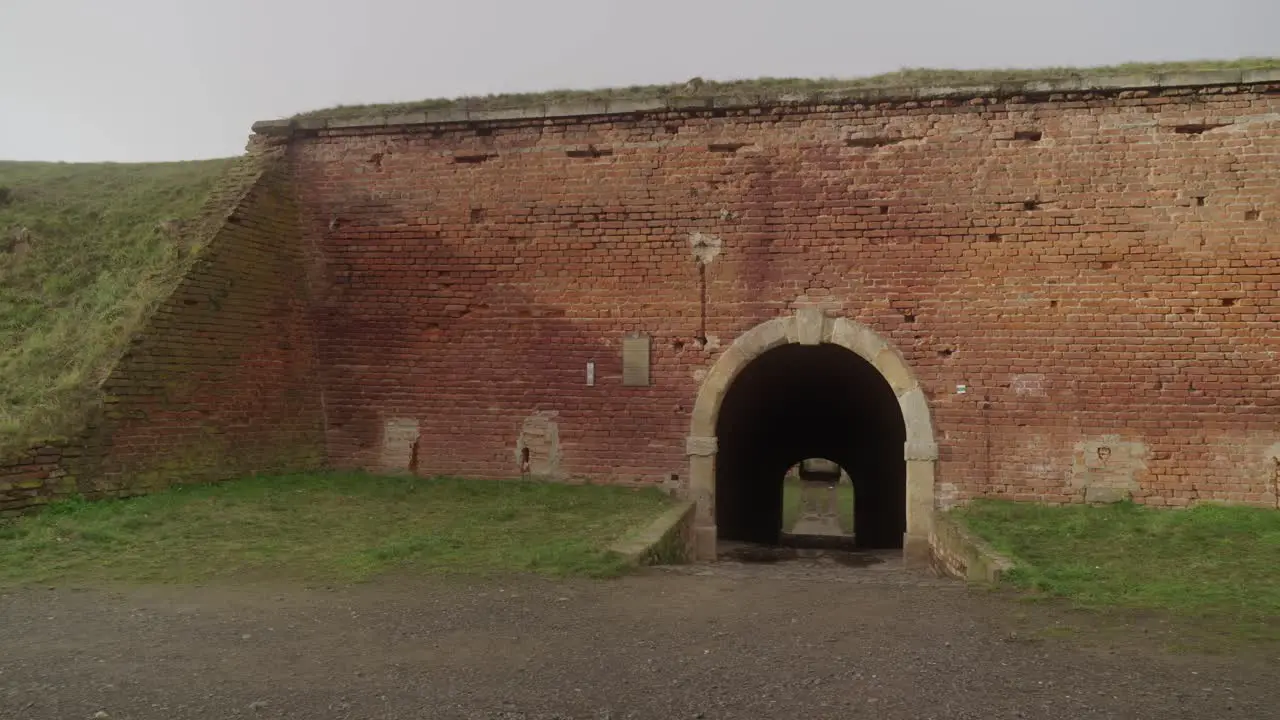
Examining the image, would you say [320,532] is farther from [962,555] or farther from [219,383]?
[962,555]

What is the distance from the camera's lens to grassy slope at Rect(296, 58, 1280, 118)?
990 cm

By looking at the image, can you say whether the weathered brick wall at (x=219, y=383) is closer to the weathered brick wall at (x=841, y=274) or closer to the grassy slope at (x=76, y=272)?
the grassy slope at (x=76, y=272)

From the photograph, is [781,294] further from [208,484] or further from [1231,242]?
[208,484]

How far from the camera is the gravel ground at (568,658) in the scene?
3.97 metres

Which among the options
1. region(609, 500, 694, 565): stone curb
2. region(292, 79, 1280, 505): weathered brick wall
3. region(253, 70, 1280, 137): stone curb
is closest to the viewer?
region(609, 500, 694, 565): stone curb

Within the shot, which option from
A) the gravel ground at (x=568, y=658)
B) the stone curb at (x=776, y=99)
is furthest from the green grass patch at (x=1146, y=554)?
the stone curb at (x=776, y=99)

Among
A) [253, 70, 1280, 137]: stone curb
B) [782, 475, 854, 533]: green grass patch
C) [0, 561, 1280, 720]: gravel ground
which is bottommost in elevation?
[782, 475, 854, 533]: green grass patch

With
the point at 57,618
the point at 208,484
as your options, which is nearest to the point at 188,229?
the point at 208,484

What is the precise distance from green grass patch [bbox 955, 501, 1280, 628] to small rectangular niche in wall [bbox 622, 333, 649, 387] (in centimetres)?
385

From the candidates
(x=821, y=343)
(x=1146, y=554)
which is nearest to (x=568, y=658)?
(x=1146, y=554)

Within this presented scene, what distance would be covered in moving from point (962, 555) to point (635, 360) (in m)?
4.25

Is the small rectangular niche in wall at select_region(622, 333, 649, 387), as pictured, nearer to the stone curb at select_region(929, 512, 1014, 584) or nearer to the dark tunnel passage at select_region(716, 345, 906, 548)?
the dark tunnel passage at select_region(716, 345, 906, 548)

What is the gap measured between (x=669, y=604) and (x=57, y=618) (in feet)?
12.6

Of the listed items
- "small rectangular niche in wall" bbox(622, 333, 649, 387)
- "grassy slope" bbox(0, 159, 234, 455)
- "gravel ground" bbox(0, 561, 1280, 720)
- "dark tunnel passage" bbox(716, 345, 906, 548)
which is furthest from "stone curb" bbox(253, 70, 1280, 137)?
"gravel ground" bbox(0, 561, 1280, 720)
